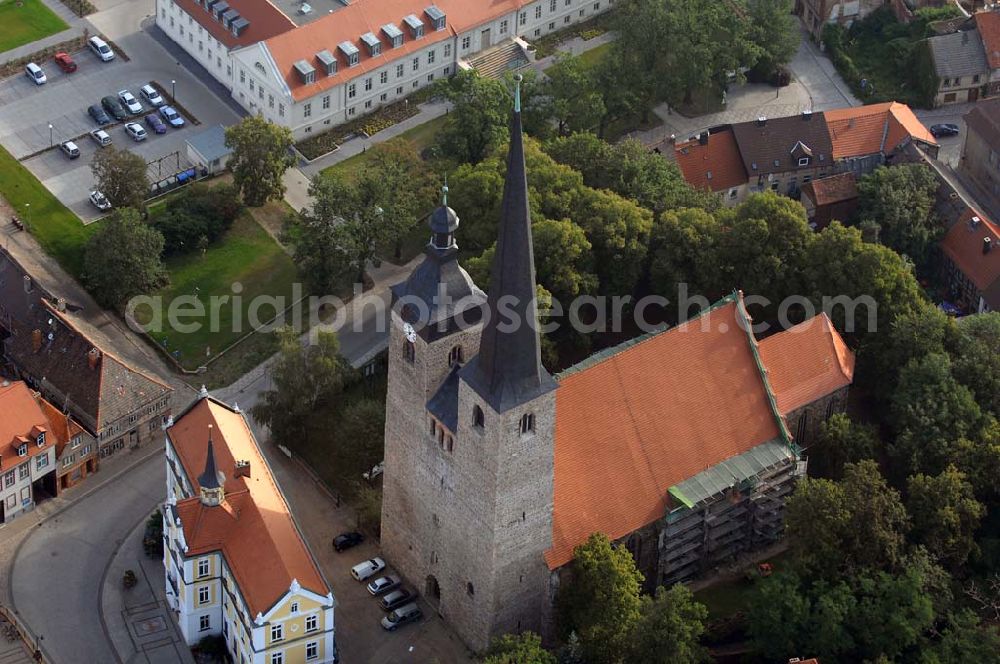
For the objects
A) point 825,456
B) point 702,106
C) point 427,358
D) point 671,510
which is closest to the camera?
point 427,358

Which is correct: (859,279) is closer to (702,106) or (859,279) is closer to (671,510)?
(671,510)

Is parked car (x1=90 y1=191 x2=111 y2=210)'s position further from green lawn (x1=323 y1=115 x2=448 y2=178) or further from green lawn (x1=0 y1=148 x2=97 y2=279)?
green lawn (x1=323 y1=115 x2=448 y2=178)

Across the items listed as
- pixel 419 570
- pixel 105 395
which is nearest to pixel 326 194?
pixel 105 395

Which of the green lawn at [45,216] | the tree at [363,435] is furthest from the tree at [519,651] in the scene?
the green lawn at [45,216]

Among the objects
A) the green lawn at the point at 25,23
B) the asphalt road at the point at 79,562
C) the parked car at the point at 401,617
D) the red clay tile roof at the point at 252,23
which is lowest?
the parked car at the point at 401,617

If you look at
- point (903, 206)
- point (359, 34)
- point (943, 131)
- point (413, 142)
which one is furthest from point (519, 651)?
point (943, 131)

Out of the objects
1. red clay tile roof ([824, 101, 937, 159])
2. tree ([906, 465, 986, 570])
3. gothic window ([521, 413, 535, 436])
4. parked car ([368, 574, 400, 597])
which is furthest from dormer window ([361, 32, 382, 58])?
tree ([906, 465, 986, 570])

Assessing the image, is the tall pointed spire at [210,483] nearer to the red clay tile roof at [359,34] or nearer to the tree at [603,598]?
the tree at [603,598]
